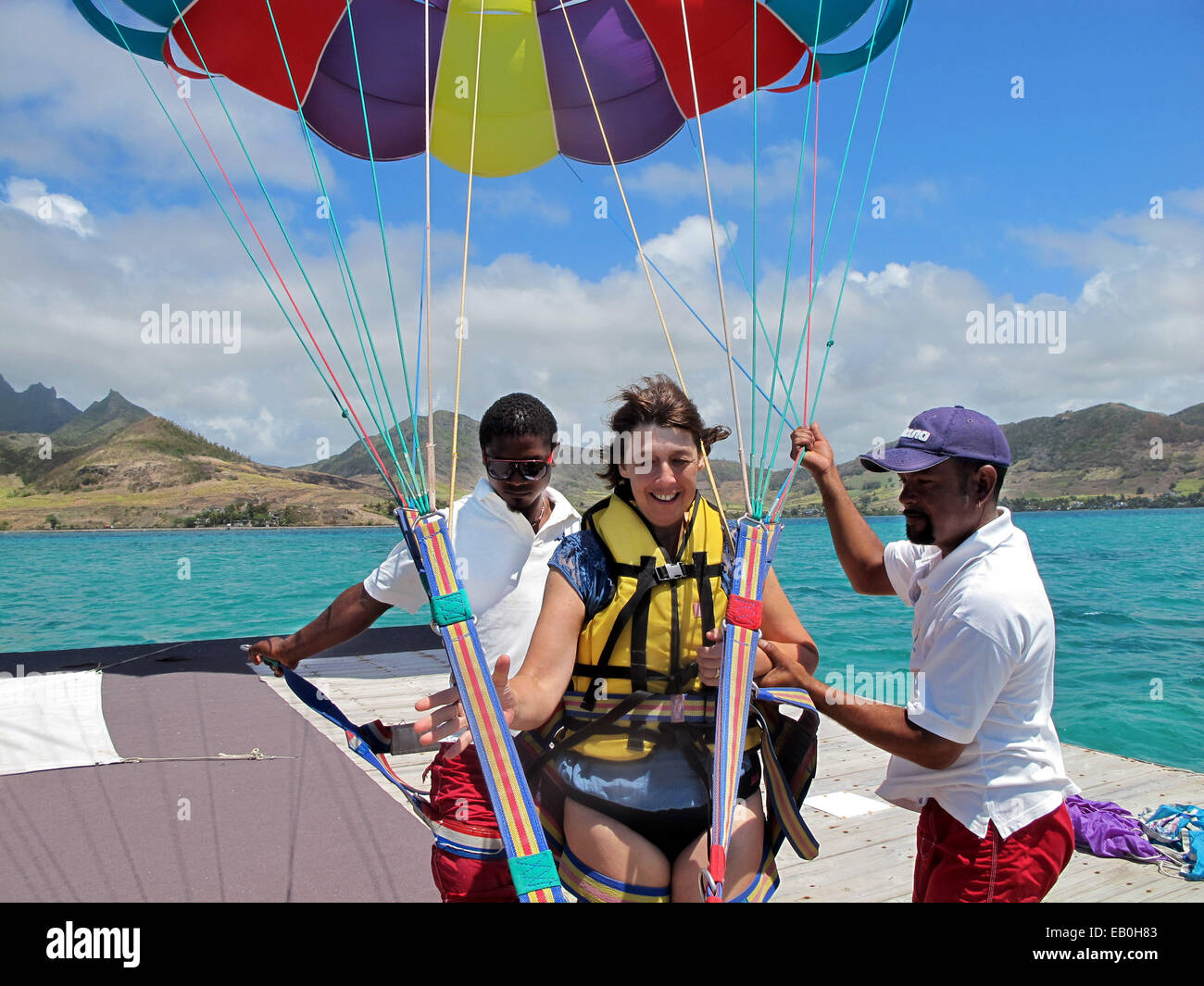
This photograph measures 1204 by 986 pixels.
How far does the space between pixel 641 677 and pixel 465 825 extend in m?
0.75

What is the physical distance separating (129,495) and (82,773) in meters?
106

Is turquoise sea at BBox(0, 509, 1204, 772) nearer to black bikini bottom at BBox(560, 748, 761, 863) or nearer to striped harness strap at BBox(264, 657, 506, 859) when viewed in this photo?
striped harness strap at BBox(264, 657, 506, 859)

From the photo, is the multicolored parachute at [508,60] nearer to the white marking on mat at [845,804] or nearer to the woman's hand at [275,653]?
the woman's hand at [275,653]

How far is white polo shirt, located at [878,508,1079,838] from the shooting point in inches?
77.2

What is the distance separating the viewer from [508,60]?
14.9 ft

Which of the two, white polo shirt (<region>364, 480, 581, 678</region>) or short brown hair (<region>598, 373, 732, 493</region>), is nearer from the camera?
short brown hair (<region>598, 373, 732, 493</region>)

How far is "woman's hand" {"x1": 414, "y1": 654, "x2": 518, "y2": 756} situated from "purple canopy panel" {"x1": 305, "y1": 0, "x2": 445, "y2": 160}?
11.7ft

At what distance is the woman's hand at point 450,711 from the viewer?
71.2 inches

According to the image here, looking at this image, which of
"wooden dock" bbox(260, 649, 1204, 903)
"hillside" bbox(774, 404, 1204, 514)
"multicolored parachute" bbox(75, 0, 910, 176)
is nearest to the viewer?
"wooden dock" bbox(260, 649, 1204, 903)

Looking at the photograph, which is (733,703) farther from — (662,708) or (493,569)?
(493,569)

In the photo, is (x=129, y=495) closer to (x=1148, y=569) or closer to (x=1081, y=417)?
(x=1148, y=569)

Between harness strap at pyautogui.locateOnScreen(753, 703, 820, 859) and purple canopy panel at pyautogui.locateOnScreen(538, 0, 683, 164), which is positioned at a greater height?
purple canopy panel at pyautogui.locateOnScreen(538, 0, 683, 164)

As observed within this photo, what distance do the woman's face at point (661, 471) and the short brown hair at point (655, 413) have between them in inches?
0.8

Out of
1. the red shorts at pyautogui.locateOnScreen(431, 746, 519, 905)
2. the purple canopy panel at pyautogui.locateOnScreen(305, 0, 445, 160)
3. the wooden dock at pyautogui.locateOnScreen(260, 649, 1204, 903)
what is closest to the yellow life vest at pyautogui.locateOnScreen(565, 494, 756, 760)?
the red shorts at pyautogui.locateOnScreen(431, 746, 519, 905)
